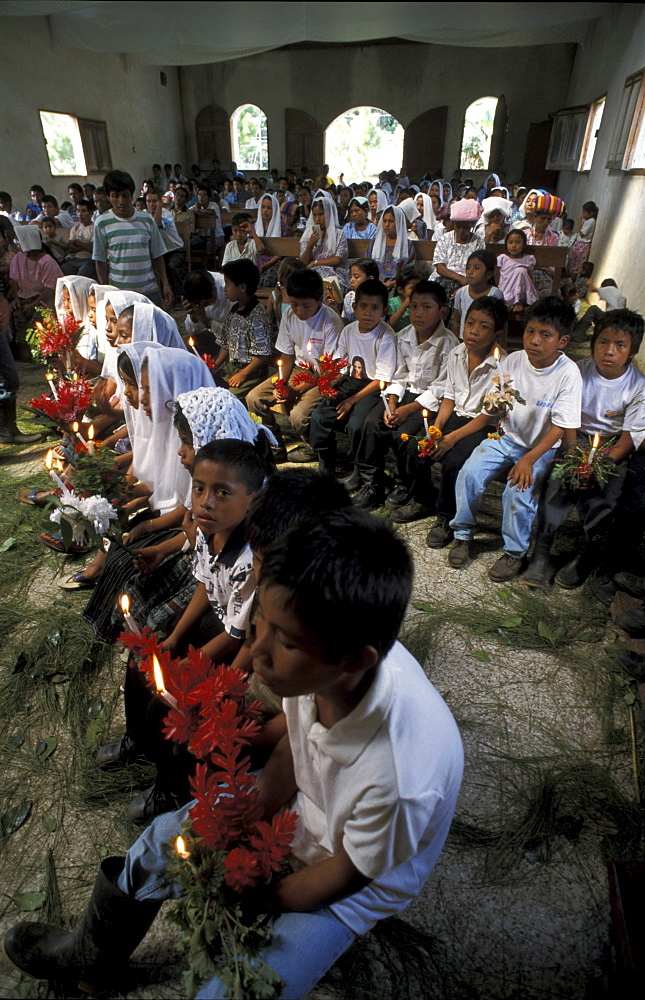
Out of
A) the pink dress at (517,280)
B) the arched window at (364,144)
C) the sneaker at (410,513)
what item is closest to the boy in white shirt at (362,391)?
the sneaker at (410,513)

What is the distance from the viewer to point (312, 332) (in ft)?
13.6

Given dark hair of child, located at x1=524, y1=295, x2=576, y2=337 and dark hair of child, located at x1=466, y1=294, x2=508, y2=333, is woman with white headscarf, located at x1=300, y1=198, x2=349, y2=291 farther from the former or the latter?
dark hair of child, located at x1=524, y1=295, x2=576, y2=337

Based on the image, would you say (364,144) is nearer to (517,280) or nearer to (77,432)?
(517,280)

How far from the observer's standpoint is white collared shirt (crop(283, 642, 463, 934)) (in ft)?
2.99

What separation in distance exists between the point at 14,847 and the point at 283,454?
9.41ft

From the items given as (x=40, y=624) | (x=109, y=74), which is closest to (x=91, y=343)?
(x=40, y=624)

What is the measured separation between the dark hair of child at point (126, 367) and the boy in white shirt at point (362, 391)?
1420mm

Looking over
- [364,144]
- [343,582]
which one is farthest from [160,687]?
[364,144]

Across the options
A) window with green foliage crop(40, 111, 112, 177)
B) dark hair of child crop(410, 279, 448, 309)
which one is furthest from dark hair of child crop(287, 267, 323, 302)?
window with green foliage crop(40, 111, 112, 177)

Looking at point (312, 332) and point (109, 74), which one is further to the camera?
point (109, 74)

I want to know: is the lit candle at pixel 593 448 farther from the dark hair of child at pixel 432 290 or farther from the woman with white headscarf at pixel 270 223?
the woman with white headscarf at pixel 270 223

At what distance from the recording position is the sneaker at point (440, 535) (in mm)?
3211

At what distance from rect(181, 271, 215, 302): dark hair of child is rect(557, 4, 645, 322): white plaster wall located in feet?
14.0

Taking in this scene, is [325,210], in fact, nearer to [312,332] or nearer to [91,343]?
[312,332]
